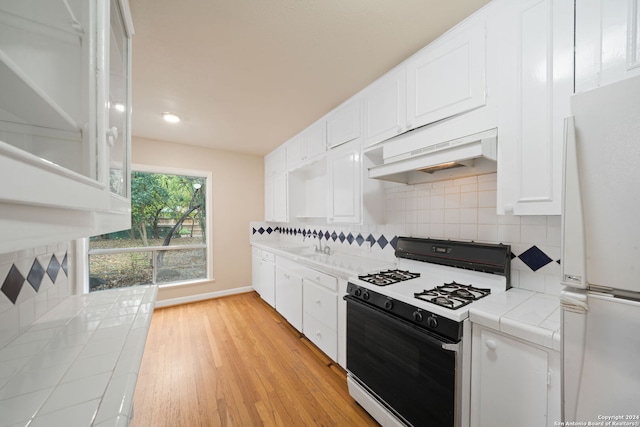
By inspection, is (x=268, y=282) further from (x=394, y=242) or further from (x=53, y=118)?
(x=53, y=118)

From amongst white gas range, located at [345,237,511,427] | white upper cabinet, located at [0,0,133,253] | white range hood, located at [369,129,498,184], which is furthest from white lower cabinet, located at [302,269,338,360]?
white upper cabinet, located at [0,0,133,253]

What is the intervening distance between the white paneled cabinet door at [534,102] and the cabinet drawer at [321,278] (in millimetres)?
1291

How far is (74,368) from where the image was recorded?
0.70 m

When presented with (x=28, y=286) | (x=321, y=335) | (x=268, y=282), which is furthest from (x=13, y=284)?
(x=268, y=282)

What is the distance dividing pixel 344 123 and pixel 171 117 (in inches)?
74.4

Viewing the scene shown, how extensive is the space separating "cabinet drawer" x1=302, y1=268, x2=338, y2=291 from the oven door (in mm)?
319

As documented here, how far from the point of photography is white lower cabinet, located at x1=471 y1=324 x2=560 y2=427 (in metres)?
0.91

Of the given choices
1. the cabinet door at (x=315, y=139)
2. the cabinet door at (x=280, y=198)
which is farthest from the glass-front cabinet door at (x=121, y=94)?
the cabinet door at (x=280, y=198)

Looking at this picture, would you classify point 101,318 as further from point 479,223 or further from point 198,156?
point 198,156

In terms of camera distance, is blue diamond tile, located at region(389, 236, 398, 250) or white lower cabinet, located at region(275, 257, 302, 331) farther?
white lower cabinet, located at region(275, 257, 302, 331)

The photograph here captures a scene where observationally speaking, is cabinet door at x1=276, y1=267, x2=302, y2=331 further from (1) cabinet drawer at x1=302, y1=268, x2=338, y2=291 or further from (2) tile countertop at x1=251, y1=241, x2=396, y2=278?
(2) tile countertop at x1=251, y1=241, x2=396, y2=278

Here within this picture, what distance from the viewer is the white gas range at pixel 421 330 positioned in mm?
1110

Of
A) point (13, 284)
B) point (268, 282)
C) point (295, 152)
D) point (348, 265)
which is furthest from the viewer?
point (268, 282)

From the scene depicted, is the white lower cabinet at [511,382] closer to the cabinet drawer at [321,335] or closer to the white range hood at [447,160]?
the white range hood at [447,160]
